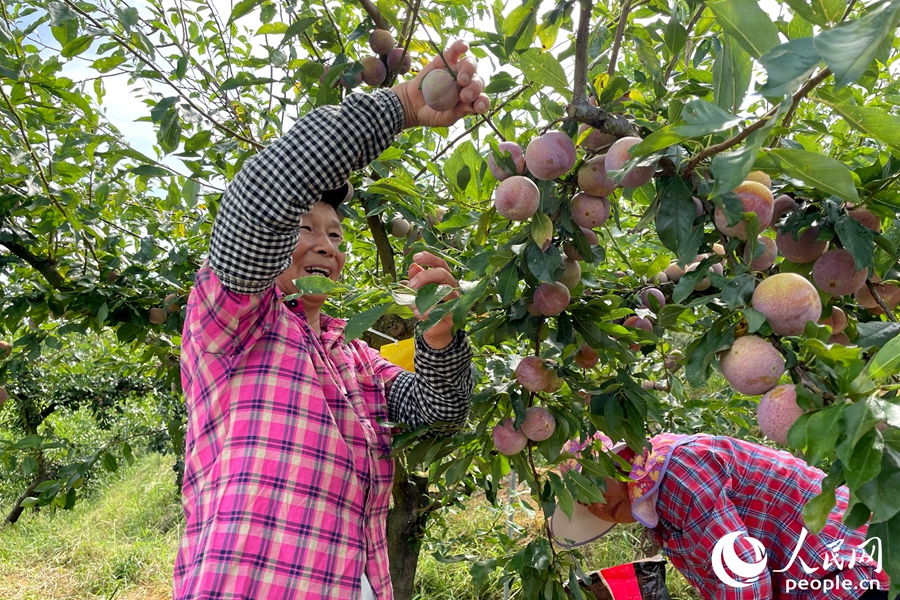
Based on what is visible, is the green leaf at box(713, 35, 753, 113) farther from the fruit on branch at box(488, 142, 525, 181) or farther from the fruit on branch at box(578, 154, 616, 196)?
the fruit on branch at box(488, 142, 525, 181)

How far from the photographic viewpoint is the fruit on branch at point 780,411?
70 cm

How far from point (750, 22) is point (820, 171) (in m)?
0.17

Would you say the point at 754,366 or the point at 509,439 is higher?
the point at 754,366

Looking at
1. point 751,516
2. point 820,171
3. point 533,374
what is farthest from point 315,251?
point 751,516

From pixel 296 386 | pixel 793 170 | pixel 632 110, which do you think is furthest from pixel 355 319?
pixel 632 110

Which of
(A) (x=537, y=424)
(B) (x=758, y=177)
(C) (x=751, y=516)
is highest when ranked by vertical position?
(B) (x=758, y=177)

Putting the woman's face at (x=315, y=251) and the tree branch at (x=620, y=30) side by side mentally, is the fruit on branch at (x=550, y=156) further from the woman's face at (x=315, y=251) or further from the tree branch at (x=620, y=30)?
the woman's face at (x=315, y=251)

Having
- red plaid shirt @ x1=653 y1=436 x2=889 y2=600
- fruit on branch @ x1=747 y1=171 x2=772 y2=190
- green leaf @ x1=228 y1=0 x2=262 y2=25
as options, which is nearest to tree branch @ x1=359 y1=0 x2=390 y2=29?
green leaf @ x1=228 y1=0 x2=262 y2=25

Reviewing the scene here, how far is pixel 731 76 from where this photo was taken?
2.44 ft

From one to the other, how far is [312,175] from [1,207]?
4.93ft

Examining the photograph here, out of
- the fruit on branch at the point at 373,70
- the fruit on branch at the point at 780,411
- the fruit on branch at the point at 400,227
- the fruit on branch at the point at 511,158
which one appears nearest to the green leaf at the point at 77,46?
the fruit on branch at the point at 373,70

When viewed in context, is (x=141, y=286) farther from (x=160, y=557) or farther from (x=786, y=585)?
(x=160, y=557)

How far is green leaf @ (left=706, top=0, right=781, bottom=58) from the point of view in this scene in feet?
2.06

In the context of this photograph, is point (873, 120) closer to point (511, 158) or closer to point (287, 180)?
point (511, 158)
